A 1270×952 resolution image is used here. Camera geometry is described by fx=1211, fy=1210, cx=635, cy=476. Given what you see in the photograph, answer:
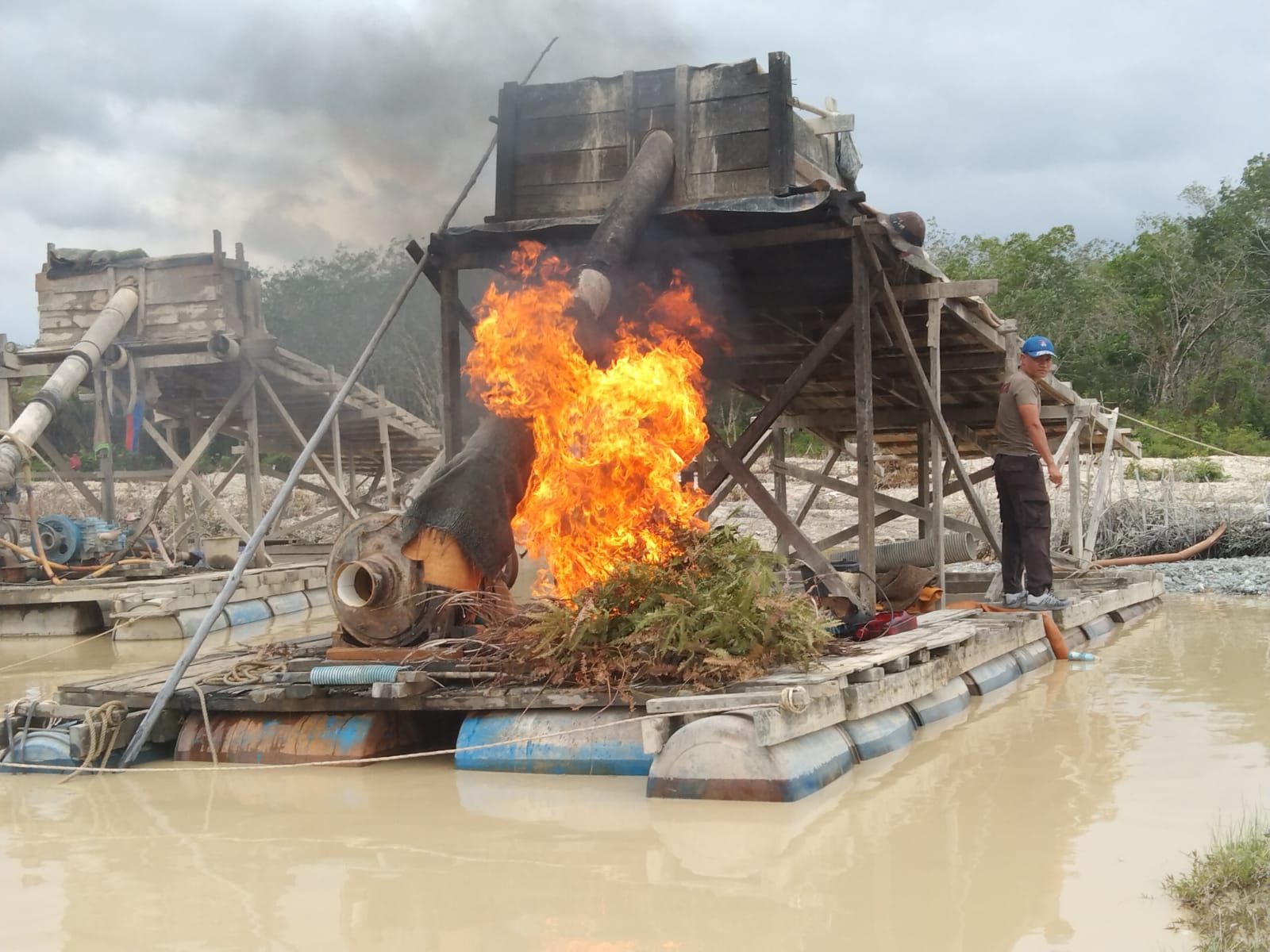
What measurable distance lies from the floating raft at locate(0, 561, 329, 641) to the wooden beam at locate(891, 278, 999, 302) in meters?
9.58

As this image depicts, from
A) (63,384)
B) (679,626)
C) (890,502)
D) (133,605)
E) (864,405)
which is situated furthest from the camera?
(63,384)

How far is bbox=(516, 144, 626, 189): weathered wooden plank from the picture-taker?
996cm

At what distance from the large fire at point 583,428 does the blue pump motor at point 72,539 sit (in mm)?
10632

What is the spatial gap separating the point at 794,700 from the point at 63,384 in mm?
13724

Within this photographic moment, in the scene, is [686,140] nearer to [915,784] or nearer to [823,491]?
[915,784]

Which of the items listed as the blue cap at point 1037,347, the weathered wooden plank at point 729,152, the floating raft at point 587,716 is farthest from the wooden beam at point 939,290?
the floating raft at point 587,716

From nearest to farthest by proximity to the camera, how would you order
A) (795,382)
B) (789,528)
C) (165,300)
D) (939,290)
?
(795,382), (789,528), (939,290), (165,300)

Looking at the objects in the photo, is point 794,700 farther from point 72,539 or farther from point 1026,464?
point 72,539

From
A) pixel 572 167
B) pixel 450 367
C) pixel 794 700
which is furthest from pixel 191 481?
pixel 794 700

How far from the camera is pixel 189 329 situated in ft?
59.1

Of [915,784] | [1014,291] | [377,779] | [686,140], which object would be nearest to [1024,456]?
[686,140]

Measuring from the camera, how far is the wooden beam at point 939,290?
10.3 metres

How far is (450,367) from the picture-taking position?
10031 millimetres

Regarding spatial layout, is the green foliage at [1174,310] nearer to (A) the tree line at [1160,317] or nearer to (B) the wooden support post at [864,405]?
(A) the tree line at [1160,317]
